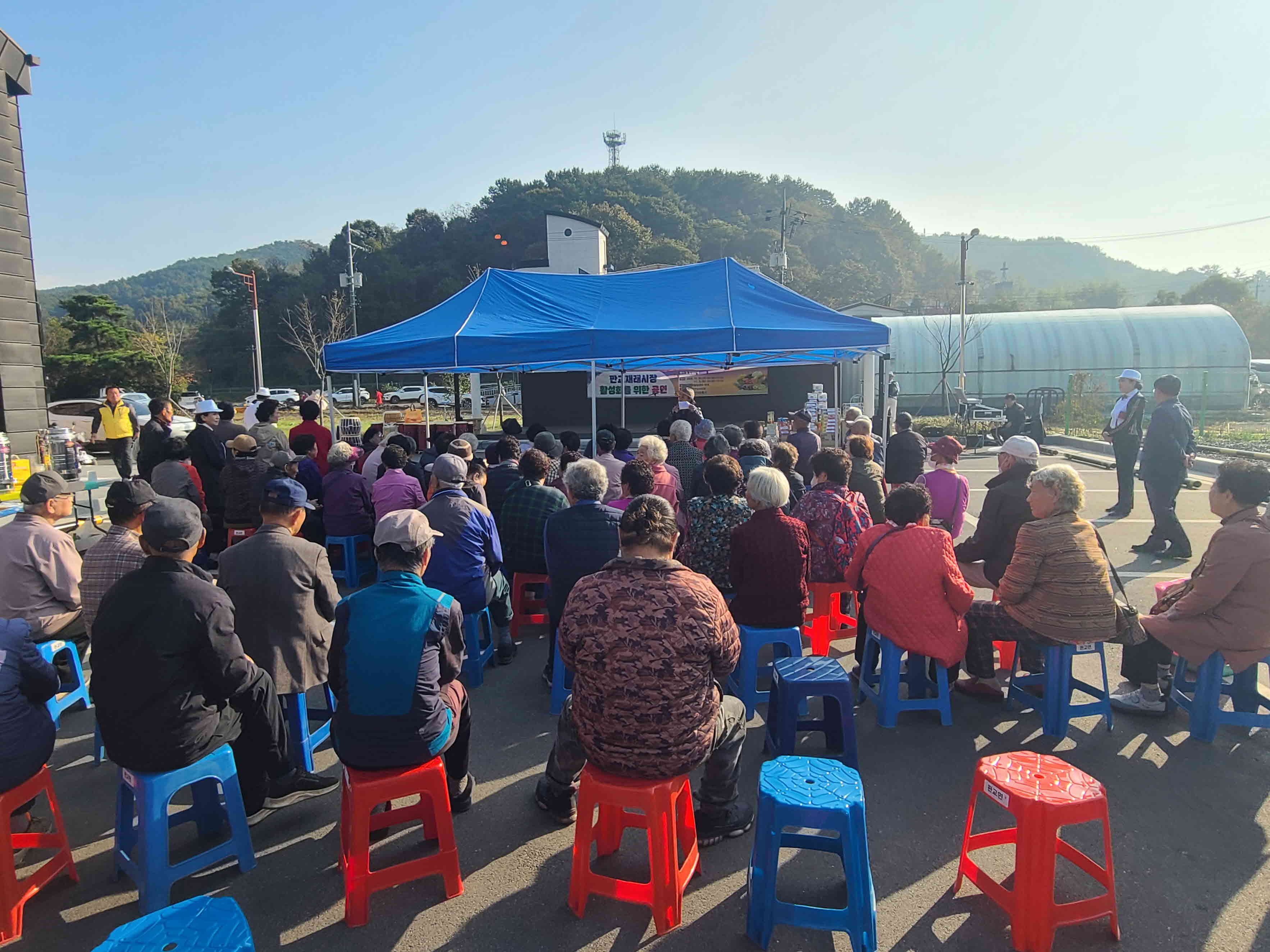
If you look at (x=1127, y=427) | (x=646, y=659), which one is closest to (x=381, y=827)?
(x=646, y=659)

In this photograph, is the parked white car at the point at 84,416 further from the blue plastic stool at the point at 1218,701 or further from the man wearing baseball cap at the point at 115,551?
the blue plastic stool at the point at 1218,701

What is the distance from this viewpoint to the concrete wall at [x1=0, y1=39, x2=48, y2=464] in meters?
8.30

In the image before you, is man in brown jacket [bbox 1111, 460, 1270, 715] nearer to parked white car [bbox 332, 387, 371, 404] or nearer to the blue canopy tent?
the blue canopy tent

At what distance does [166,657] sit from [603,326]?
554cm

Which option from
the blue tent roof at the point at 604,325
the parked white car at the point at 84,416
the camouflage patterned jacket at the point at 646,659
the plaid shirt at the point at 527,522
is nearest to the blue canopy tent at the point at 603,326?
the blue tent roof at the point at 604,325

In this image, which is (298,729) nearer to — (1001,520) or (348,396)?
(1001,520)

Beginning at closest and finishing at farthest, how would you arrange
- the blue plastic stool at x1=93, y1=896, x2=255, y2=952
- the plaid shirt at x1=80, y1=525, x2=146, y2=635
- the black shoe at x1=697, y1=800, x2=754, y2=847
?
the blue plastic stool at x1=93, y1=896, x2=255, y2=952, the black shoe at x1=697, y1=800, x2=754, y2=847, the plaid shirt at x1=80, y1=525, x2=146, y2=635

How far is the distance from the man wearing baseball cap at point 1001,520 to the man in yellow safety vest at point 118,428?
9743mm

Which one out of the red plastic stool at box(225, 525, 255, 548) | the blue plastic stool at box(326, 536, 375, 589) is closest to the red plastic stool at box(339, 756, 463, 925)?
the blue plastic stool at box(326, 536, 375, 589)

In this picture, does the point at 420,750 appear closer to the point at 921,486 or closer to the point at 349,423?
the point at 921,486

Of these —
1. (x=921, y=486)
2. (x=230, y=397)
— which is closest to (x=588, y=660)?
(x=921, y=486)

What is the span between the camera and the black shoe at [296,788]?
317 cm

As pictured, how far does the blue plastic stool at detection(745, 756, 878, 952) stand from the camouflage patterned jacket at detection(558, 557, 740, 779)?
0.32 metres

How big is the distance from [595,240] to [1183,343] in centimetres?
2496
